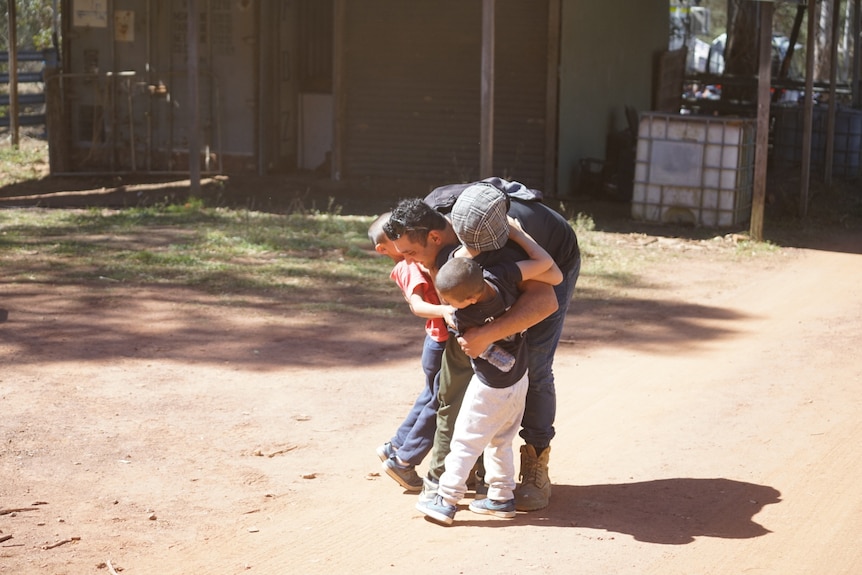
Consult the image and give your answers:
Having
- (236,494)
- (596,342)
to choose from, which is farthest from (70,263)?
(236,494)

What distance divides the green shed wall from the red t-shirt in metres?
10.7

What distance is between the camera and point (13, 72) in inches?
729

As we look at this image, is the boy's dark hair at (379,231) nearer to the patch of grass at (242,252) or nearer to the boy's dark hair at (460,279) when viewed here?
the boy's dark hair at (460,279)

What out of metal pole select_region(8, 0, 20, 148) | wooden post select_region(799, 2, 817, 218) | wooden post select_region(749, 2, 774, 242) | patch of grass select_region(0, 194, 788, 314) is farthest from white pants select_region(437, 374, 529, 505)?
metal pole select_region(8, 0, 20, 148)

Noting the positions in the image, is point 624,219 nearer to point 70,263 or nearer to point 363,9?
point 363,9

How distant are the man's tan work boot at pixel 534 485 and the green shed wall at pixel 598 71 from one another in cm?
1073

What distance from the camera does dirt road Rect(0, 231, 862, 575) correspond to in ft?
13.9

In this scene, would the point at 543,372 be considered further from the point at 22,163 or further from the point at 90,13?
the point at 22,163

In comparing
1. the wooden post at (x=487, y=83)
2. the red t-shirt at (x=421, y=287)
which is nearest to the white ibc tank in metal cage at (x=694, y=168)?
the wooden post at (x=487, y=83)

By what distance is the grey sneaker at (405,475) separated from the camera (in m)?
4.86

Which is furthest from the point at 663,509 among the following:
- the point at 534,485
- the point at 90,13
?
the point at 90,13

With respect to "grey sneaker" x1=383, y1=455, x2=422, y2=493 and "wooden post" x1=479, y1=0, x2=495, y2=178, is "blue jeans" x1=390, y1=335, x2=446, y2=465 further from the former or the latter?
"wooden post" x1=479, y1=0, x2=495, y2=178

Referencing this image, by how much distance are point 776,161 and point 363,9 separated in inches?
309

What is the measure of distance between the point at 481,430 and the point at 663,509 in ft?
3.09
